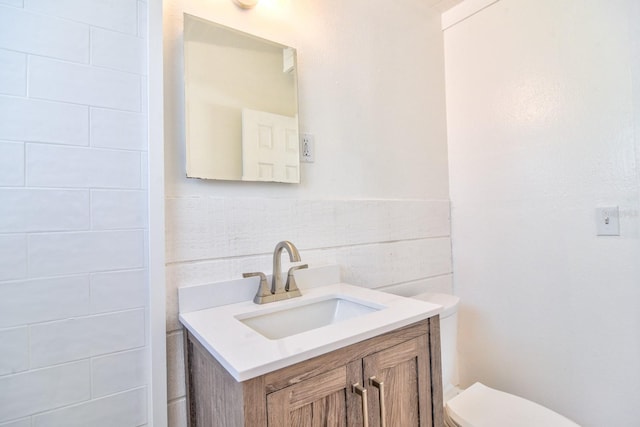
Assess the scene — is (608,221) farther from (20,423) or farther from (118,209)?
(20,423)

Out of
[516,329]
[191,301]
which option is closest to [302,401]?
[191,301]

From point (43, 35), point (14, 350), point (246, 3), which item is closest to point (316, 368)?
point (14, 350)

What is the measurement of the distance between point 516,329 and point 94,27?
6.28 ft

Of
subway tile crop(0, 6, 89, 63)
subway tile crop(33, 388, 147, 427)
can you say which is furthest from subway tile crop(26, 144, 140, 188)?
subway tile crop(33, 388, 147, 427)

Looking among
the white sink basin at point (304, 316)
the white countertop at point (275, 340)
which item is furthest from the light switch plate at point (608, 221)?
the white sink basin at point (304, 316)

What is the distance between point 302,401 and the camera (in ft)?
2.17

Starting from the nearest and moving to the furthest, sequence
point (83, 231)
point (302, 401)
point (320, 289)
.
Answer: point (302, 401), point (83, 231), point (320, 289)

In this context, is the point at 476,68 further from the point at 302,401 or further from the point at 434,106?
the point at 302,401

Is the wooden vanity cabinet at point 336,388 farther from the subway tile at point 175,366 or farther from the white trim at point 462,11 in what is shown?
the white trim at point 462,11

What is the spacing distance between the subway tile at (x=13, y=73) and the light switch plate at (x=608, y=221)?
184 centimetres

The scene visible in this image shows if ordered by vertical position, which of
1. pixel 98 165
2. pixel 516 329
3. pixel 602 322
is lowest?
pixel 516 329

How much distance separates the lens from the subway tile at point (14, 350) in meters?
0.70

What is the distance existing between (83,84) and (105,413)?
0.84 metres

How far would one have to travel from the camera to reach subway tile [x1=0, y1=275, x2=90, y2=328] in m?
0.71
